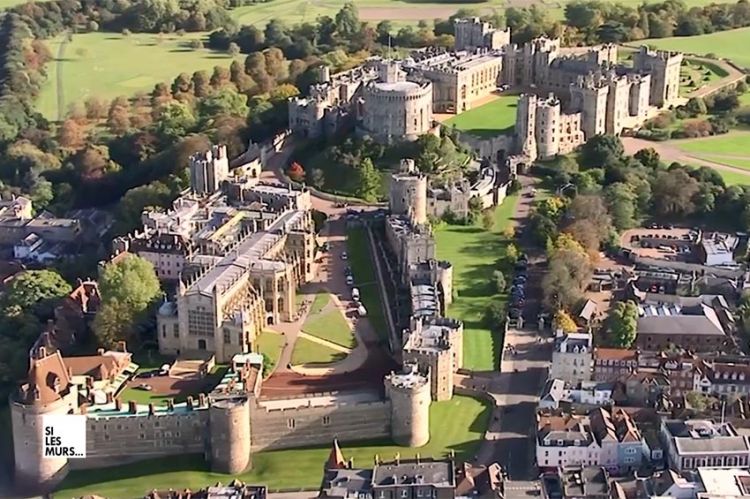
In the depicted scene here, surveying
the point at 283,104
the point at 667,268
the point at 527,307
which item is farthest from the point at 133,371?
the point at 283,104

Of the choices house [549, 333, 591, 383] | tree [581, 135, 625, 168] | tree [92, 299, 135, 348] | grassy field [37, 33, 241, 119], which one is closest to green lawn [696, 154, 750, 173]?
tree [581, 135, 625, 168]

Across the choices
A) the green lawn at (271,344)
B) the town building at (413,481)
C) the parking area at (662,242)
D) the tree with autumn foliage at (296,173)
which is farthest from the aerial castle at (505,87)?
the town building at (413,481)

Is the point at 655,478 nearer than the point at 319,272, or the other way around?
the point at 655,478

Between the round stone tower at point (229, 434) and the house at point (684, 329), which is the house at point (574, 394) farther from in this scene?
the round stone tower at point (229, 434)

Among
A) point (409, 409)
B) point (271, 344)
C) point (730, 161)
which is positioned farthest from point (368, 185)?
point (409, 409)

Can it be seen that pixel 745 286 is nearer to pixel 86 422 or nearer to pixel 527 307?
pixel 527 307

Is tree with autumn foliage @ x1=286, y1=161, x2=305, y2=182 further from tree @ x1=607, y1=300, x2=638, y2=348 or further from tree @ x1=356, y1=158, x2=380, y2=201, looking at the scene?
tree @ x1=607, y1=300, x2=638, y2=348
